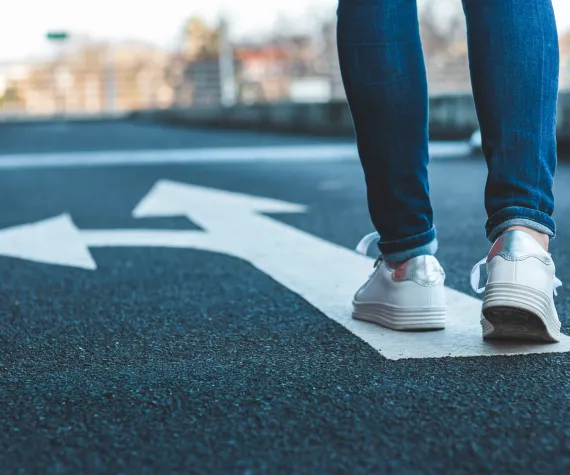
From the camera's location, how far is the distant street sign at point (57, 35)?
59344 mm

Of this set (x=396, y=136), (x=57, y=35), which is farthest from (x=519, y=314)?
(x=57, y=35)

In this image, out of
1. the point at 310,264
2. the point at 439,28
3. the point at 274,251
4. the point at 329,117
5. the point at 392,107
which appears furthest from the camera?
the point at 439,28

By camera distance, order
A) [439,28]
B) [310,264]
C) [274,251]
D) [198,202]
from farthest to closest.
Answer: [439,28] < [198,202] < [274,251] < [310,264]

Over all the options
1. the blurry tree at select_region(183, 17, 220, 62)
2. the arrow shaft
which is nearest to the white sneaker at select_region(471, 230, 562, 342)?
the arrow shaft

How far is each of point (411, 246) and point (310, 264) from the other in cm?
81

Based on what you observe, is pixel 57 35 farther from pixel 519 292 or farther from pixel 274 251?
pixel 519 292

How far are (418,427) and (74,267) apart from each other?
1637 mm

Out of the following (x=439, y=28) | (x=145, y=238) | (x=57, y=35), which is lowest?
(x=145, y=238)

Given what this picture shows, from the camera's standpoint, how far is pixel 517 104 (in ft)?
5.15

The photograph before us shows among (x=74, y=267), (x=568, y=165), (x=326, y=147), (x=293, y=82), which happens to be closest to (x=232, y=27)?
(x=293, y=82)

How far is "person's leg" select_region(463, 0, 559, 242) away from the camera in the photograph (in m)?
1.54

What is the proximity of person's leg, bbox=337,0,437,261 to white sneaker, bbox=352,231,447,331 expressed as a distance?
35 millimetres

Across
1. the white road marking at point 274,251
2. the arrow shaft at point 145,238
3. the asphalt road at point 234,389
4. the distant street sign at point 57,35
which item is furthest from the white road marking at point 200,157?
the distant street sign at point 57,35

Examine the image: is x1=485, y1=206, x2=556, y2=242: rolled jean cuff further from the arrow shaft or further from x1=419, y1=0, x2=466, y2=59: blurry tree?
x1=419, y1=0, x2=466, y2=59: blurry tree
